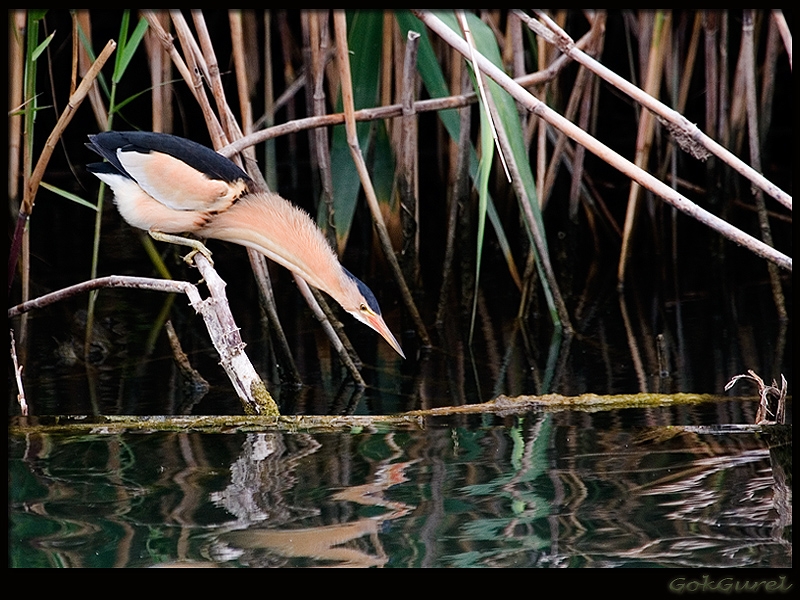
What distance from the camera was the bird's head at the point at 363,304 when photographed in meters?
2.49

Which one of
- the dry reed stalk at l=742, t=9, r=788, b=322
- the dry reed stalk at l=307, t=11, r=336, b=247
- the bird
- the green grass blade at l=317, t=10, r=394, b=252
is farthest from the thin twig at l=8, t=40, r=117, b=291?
the dry reed stalk at l=742, t=9, r=788, b=322

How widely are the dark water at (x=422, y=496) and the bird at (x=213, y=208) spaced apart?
14.7 inches

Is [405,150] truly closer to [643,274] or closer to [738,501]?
[643,274]

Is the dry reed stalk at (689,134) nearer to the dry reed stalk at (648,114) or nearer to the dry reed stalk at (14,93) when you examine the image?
the dry reed stalk at (648,114)

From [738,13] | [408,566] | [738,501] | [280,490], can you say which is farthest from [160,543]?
[738,13]

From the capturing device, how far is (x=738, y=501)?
6.61 feet

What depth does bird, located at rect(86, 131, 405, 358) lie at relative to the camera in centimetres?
247

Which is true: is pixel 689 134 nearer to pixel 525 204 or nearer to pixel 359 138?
pixel 525 204

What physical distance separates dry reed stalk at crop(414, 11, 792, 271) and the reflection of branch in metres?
0.82

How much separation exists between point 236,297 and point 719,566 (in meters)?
2.66

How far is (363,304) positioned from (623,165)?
0.74 meters

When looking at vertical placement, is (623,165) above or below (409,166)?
below

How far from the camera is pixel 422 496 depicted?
2.10 metres

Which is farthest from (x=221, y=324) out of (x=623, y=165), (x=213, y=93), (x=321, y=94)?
(x=321, y=94)
